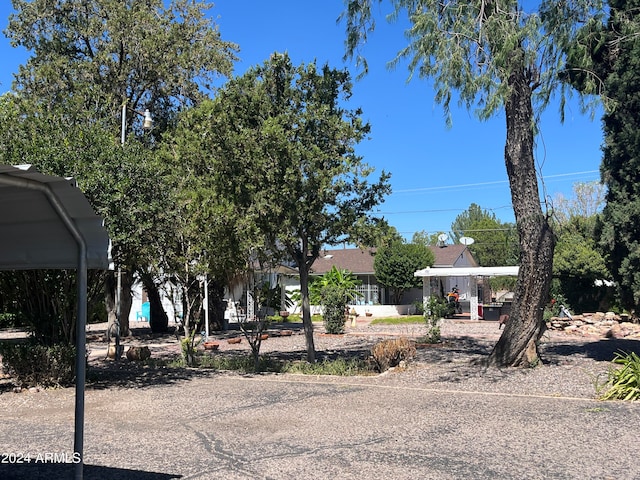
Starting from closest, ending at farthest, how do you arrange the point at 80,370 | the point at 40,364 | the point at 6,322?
the point at 80,370 < the point at 40,364 < the point at 6,322

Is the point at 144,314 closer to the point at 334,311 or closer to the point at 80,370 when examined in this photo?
the point at 334,311

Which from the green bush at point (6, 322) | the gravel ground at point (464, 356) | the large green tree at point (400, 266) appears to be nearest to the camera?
the gravel ground at point (464, 356)

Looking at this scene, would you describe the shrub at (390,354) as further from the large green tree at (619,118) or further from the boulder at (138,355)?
the large green tree at (619,118)

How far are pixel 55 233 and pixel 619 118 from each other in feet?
47.5

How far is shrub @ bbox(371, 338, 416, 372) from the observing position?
1231 centimetres

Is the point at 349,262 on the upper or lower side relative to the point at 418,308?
upper

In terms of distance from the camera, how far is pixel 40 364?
1031cm

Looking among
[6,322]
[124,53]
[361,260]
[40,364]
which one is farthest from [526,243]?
[361,260]

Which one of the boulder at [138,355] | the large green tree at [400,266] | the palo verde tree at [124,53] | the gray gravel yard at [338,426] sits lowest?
the gray gravel yard at [338,426]

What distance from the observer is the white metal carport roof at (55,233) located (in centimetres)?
396

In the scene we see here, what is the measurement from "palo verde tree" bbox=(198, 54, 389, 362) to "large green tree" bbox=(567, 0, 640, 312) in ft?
15.5

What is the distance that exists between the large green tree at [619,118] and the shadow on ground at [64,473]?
10.3 metres

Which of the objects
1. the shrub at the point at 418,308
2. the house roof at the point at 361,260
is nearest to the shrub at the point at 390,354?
the shrub at the point at 418,308

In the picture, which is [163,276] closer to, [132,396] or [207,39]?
[132,396]
